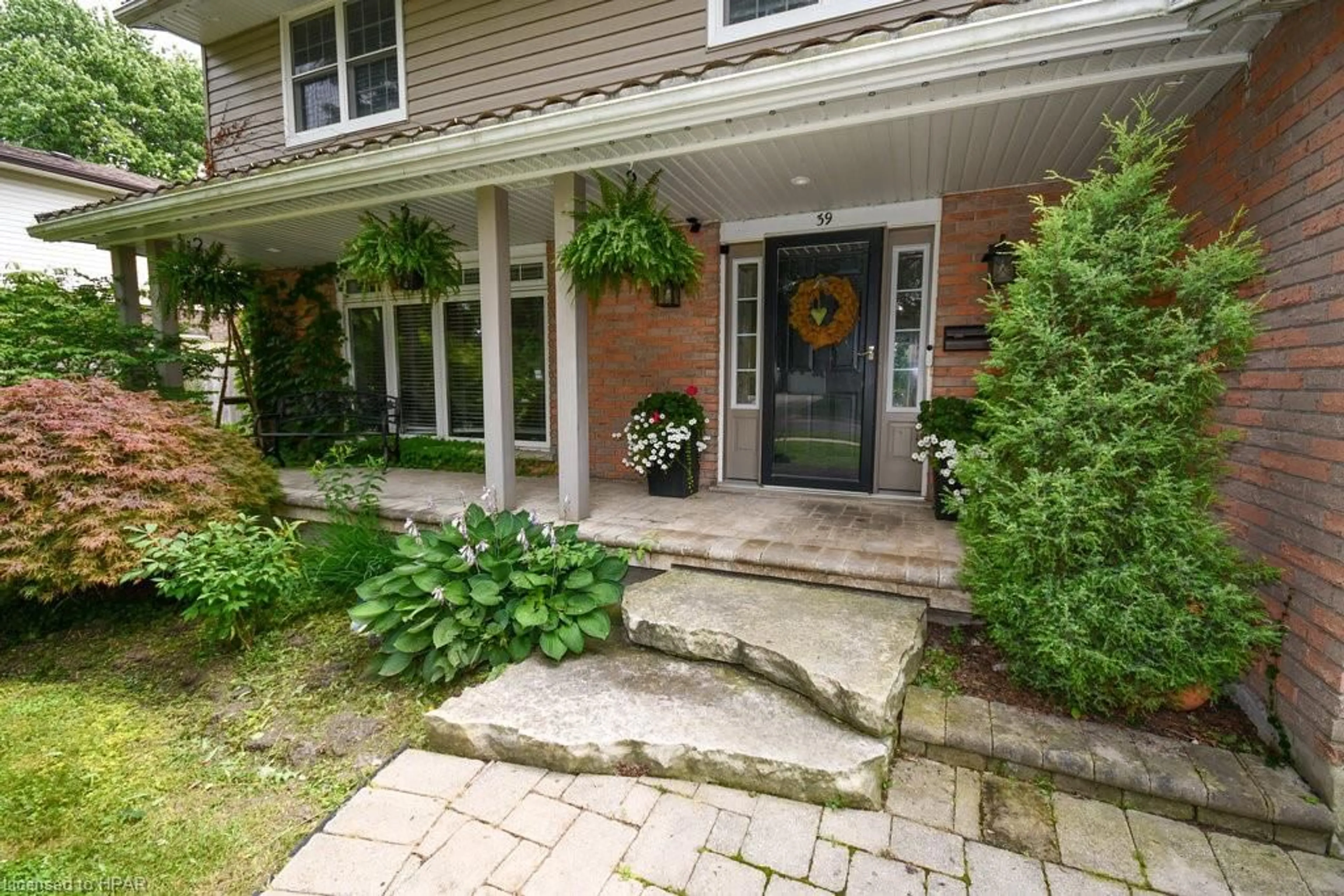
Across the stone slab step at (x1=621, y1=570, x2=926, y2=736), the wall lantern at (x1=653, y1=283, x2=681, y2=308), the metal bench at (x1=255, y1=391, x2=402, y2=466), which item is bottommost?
the stone slab step at (x1=621, y1=570, x2=926, y2=736)

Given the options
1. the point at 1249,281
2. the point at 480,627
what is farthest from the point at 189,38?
the point at 1249,281

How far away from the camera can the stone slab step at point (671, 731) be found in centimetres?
186

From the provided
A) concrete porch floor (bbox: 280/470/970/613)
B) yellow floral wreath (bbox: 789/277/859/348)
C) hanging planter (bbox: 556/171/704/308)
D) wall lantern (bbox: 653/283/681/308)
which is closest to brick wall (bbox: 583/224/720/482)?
wall lantern (bbox: 653/283/681/308)

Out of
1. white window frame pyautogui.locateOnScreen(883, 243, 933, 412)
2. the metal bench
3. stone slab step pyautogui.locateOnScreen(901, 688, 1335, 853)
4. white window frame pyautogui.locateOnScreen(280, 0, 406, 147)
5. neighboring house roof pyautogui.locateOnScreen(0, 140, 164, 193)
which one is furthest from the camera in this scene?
neighboring house roof pyautogui.locateOnScreen(0, 140, 164, 193)

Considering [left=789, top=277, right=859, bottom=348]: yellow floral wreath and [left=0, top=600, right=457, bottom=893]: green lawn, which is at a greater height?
[left=789, top=277, right=859, bottom=348]: yellow floral wreath

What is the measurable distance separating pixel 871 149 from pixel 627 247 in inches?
55.3

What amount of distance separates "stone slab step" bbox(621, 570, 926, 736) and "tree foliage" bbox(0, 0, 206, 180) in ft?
63.3

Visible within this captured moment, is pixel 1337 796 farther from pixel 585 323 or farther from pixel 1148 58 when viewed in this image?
pixel 585 323

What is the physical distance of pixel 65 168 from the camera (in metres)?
9.93

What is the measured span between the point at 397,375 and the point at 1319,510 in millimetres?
7136

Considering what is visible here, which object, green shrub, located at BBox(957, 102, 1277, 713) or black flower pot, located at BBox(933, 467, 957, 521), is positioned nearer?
green shrub, located at BBox(957, 102, 1277, 713)

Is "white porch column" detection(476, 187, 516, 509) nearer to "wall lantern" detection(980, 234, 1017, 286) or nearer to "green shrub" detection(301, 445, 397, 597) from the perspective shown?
"green shrub" detection(301, 445, 397, 597)

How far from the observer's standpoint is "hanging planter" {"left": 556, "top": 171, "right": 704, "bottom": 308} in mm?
3016

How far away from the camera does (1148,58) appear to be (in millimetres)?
2164
